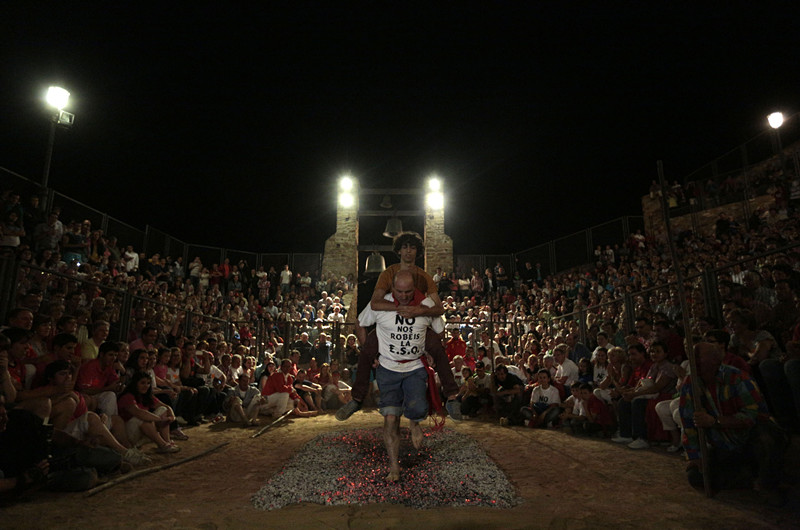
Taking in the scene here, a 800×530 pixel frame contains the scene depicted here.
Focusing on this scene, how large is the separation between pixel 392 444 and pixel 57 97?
412 inches

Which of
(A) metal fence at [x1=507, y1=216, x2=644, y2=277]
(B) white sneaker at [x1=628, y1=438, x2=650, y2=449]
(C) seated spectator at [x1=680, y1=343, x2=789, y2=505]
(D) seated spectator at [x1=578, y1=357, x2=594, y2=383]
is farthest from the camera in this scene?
(A) metal fence at [x1=507, y1=216, x2=644, y2=277]

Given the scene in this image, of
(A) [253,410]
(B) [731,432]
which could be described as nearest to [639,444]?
(B) [731,432]

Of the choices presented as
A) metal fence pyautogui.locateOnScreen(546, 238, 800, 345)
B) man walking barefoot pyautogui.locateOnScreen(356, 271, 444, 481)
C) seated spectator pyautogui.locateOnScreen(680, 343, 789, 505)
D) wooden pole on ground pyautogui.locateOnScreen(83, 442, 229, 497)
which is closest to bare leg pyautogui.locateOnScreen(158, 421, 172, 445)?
wooden pole on ground pyautogui.locateOnScreen(83, 442, 229, 497)

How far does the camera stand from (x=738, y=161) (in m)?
15.7

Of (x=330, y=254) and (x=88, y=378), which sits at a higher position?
(x=330, y=254)

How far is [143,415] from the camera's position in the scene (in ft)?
17.2

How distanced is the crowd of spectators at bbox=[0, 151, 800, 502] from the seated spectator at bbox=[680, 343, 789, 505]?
0.53 m

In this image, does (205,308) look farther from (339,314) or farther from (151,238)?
(151,238)

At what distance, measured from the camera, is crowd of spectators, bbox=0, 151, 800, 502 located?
4.43 metres

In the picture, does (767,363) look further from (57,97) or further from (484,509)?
(57,97)

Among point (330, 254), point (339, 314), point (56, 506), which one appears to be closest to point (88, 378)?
point (56, 506)

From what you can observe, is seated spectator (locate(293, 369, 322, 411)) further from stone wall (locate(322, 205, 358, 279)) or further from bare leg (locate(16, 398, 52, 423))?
stone wall (locate(322, 205, 358, 279))

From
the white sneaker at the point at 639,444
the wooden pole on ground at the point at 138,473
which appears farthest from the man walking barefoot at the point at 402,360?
the white sneaker at the point at 639,444

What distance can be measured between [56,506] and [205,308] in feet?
31.9
